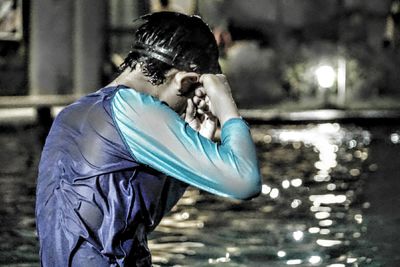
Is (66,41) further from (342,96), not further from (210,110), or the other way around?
(210,110)

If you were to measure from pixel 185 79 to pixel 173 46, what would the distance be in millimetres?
110

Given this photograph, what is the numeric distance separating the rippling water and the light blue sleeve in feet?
14.2

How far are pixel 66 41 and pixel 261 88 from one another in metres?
6.28

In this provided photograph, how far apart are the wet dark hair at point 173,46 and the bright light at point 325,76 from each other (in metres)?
27.5

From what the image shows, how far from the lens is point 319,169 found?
14.0 m

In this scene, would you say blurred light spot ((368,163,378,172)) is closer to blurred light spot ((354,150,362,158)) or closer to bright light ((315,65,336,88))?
blurred light spot ((354,150,362,158))

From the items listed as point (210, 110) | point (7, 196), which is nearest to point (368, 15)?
point (7, 196)

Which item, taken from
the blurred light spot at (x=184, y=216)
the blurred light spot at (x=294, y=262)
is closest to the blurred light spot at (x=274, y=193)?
the blurred light spot at (x=184, y=216)

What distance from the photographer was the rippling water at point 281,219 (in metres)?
7.36

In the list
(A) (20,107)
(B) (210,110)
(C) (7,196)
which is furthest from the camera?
(A) (20,107)

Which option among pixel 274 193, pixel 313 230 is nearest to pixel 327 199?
pixel 274 193

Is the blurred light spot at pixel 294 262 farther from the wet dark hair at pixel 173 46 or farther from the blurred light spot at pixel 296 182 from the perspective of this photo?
the blurred light spot at pixel 296 182

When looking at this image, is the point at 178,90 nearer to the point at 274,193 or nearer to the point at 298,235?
the point at 298,235

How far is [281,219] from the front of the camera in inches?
367
